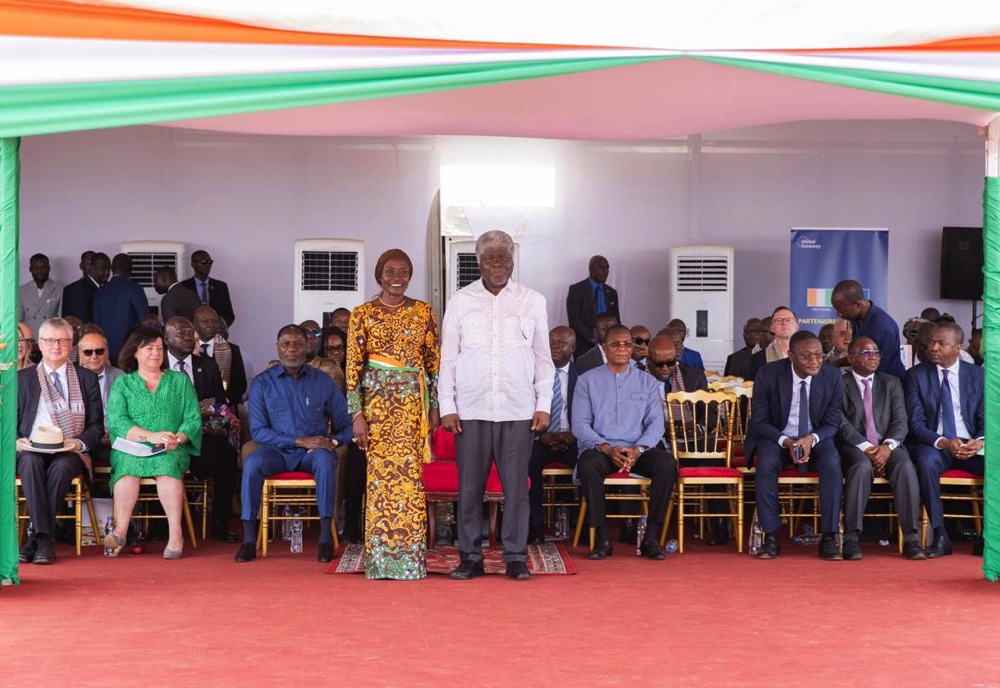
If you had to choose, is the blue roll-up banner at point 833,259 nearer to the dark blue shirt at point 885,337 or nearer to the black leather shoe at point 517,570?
the dark blue shirt at point 885,337

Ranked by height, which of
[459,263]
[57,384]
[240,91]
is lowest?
[57,384]

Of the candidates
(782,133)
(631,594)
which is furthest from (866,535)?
(782,133)

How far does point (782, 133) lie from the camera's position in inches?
474

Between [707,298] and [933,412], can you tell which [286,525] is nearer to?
[933,412]

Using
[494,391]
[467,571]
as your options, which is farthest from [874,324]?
[467,571]

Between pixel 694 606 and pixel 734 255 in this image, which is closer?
pixel 694 606

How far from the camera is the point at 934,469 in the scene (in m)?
6.91

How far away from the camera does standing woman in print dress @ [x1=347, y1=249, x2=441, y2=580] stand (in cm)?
600

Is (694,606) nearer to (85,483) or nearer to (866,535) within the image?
(866,535)

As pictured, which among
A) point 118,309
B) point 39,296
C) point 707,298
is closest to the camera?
point 118,309

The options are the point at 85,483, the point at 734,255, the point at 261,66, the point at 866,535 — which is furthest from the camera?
the point at 734,255

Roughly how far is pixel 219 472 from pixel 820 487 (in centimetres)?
340

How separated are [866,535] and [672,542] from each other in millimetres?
1282

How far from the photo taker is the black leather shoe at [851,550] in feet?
21.8
